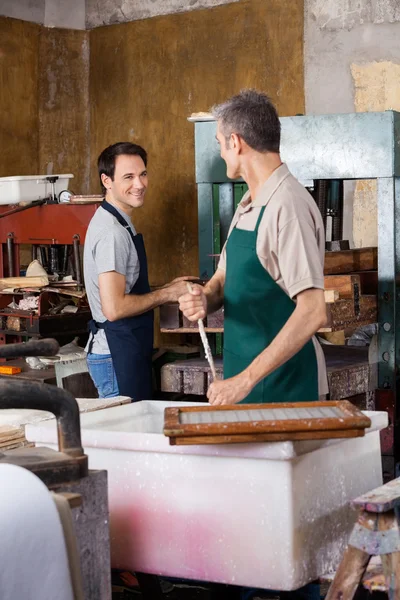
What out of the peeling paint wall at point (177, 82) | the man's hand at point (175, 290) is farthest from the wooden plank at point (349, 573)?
the peeling paint wall at point (177, 82)

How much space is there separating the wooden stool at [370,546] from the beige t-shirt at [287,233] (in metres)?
0.83

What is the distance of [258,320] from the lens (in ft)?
10.6

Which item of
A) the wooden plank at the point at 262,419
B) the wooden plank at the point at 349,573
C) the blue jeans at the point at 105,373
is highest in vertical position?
the wooden plank at the point at 262,419

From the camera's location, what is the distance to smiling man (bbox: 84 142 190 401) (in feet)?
14.6

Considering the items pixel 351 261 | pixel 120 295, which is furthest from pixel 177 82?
pixel 120 295

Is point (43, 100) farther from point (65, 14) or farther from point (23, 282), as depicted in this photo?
point (23, 282)

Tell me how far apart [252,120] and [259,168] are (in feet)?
0.53

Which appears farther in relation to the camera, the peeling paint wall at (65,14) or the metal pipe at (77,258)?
the peeling paint wall at (65,14)

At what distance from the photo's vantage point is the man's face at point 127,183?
4.74m

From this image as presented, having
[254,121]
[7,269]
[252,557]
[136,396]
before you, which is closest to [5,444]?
[252,557]

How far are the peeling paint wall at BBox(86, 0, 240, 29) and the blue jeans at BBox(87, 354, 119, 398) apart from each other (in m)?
5.12

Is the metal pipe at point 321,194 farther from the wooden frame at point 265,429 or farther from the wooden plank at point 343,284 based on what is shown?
the wooden frame at point 265,429

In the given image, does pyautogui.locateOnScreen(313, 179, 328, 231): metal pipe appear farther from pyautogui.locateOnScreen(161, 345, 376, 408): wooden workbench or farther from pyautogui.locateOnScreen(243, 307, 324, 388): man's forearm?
pyautogui.locateOnScreen(243, 307, 324, 388): man's forearm

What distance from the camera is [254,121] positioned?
321cm
